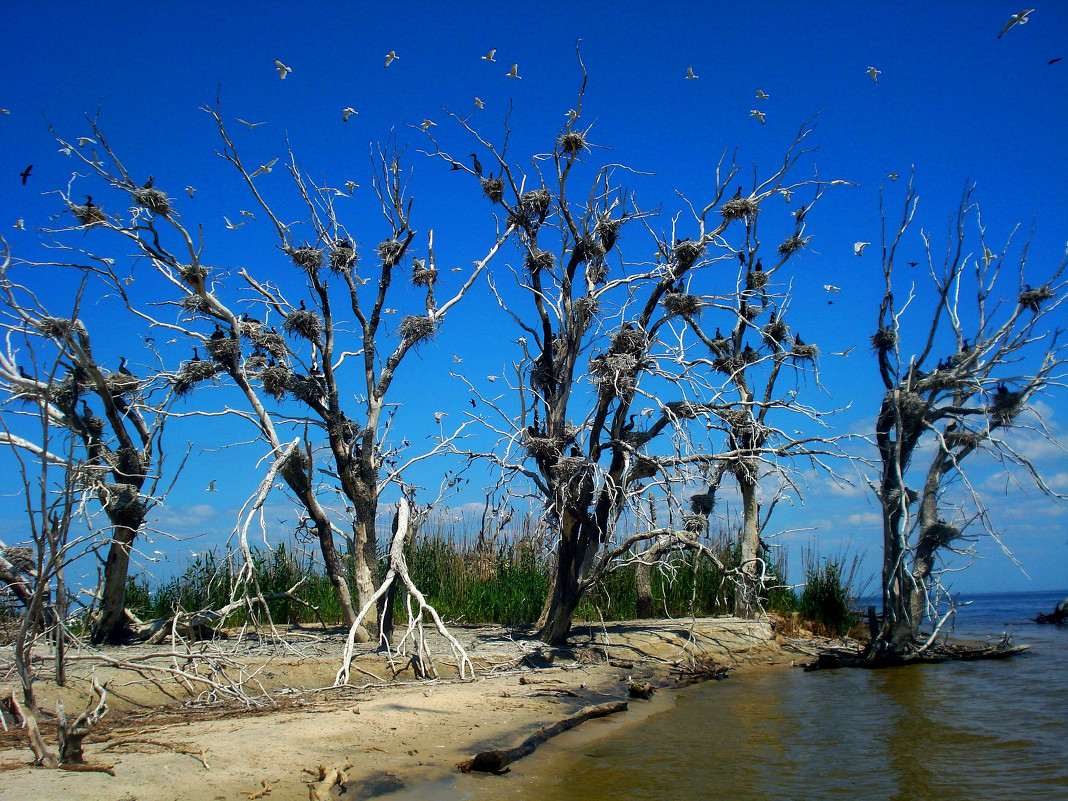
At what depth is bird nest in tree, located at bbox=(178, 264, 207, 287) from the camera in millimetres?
9438

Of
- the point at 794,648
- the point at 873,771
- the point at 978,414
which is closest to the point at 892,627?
the point at 794,648

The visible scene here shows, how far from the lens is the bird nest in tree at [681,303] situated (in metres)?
10.4

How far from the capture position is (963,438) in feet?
33.3

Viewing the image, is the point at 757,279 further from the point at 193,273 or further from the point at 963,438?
the point at 193,273

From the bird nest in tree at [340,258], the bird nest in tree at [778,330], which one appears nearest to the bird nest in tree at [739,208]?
the bird nest in tree at [778,330]

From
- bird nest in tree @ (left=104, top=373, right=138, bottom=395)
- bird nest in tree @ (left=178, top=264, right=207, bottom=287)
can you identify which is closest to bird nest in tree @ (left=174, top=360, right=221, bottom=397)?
bird nest in tree @ (left=104, top=373, right=138, bottom=395)

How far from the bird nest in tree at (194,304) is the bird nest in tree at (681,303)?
6.43 metres

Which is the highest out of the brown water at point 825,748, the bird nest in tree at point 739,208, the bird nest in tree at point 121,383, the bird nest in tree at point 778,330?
the bird nest in tree at point 739,208

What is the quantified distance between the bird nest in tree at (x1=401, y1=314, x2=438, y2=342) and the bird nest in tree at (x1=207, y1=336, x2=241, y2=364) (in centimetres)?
227

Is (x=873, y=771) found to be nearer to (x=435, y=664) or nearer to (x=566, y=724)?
(x=566, y=724)

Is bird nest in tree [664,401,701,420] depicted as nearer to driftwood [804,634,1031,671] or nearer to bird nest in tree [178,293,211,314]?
driftwood [804,634,1031,671]

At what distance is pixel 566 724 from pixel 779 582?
971 centimetres

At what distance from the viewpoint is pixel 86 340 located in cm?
909

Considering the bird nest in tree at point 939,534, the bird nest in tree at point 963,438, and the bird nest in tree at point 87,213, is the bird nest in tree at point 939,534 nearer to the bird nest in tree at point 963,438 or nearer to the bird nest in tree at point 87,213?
the bird nest in tree at point 963,438
